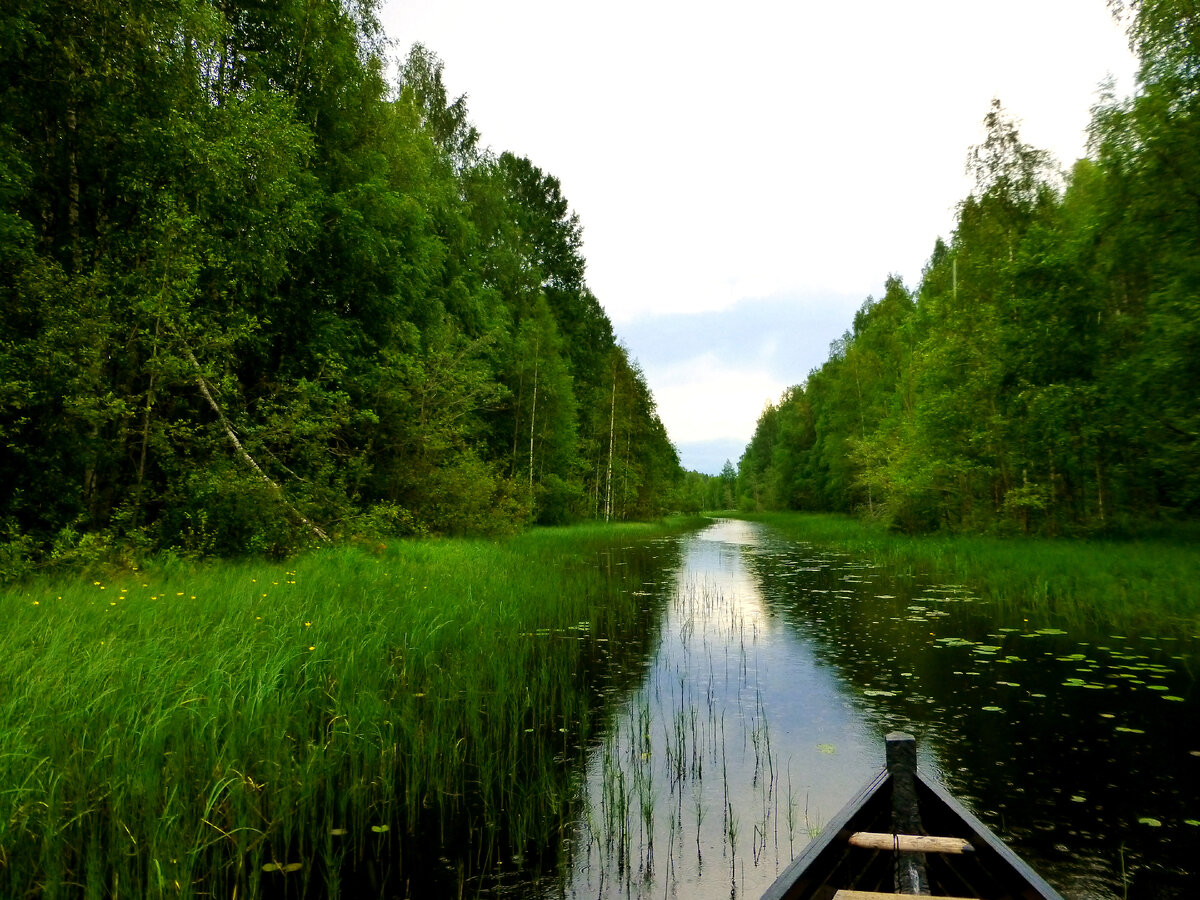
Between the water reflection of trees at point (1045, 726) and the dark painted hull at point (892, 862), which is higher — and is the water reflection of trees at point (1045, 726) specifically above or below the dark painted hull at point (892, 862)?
below

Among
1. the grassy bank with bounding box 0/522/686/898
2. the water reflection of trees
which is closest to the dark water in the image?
the water reflection of trees

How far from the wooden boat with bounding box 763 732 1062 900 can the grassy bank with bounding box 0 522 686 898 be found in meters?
1.99

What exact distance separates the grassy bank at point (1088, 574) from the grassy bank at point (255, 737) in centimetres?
825

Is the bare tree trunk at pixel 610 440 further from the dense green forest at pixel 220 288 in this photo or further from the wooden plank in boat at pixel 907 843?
the wooden plank in boat at pixel 907 843

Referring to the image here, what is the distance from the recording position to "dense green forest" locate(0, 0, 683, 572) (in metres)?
8.88

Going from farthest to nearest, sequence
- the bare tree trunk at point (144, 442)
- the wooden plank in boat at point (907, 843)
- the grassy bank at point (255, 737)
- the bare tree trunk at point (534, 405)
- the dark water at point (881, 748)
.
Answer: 1. the bare tree trunk at point (534, 405)
2. the bare tree trunk at point (144, 442)
3. the dark water at point (881, 748)
4. the grassy bank at point (255, 737)
5. the wooden plank in boat at point (907, 843)

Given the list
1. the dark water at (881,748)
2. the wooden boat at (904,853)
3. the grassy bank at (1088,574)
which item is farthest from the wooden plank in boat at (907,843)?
the grassy bank at (1088,574)

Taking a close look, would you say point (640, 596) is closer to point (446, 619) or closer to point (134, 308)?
point (446, 619)

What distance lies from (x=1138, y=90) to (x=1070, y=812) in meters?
16.2

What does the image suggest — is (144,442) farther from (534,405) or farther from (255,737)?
(534,405)

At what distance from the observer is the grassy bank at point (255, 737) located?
3262 mm

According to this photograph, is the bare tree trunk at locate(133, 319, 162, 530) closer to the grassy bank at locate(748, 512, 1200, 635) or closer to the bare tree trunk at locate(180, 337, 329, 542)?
the bare tree trunk at locate(180, 337, 329, 542)

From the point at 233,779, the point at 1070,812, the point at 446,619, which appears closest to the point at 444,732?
the point at 233,779

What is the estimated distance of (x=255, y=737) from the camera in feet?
14.2
